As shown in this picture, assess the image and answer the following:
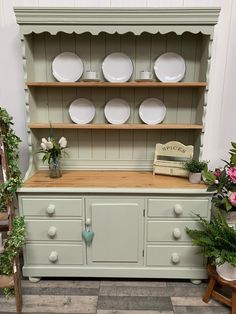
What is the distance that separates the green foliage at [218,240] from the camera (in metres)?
1.62

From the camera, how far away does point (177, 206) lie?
1.81 m

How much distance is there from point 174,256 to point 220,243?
36cm

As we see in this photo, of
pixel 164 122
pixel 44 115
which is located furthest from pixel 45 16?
pixel 164 122

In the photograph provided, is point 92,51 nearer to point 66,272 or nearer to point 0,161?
point 0,161

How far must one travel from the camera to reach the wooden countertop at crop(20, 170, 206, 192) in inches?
72.1

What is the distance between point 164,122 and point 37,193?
113 centimetres

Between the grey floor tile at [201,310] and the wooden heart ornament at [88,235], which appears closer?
the grey floor tile at [201,310]

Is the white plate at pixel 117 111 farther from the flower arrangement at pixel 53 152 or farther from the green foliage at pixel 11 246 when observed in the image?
the green foliage at pixel 11 246

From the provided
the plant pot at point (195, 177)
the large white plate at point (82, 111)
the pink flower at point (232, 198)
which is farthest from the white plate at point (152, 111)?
the pink flower at point (232, 198)

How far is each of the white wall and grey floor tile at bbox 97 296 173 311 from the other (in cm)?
118

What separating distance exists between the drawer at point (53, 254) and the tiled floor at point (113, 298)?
0.56 ft

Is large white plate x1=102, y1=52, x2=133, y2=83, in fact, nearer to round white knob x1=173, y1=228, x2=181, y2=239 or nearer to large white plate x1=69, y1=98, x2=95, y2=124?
large white plate x1=69, y1=98, x2=95, y2=124

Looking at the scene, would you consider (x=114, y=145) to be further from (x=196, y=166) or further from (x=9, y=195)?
(x=9, y=195)

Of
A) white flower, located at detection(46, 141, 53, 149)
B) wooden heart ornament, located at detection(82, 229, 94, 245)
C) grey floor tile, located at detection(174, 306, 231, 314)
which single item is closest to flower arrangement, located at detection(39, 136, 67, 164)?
white flower, located at detection(46, 141, 53, 149)
